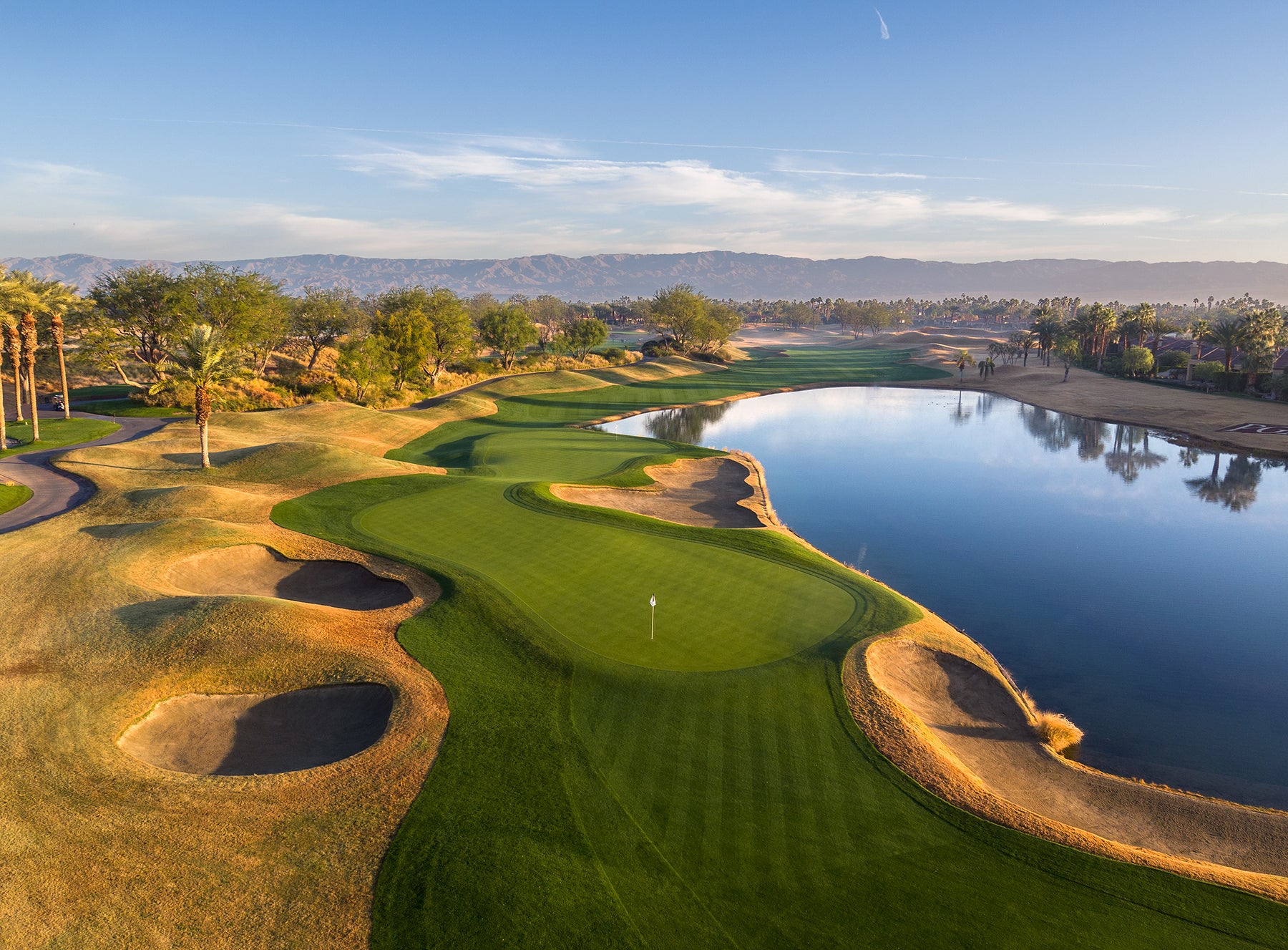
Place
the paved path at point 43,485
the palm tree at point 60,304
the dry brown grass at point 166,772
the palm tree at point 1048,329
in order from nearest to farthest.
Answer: the dry brown grass at point 166,772
the paved path at point 43,485
the palm tree at point 60,304
the palm tree at point 1048,329

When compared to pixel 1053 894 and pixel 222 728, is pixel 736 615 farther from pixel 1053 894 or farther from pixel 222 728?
pixel 222 728

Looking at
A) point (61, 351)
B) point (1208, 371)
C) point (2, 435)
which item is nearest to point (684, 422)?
point (61, 351)

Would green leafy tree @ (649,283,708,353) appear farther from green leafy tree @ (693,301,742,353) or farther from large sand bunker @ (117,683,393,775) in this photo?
large sand bunker @ (117,683,393,775)

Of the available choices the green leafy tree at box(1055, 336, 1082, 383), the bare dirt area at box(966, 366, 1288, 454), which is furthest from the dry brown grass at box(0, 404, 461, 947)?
the green leafy tree at box(1055, 336, 1082, 383)

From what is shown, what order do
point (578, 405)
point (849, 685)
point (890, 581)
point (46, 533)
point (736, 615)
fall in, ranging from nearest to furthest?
1. point (849, 685)
2. point (736, 615)
3. point (46, 533)
4. point (890, 581)
5. point (578, 405)

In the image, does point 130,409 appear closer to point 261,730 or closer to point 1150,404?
point 261,730

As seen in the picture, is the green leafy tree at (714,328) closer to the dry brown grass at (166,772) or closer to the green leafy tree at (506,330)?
the green leafy tree at (506,330)

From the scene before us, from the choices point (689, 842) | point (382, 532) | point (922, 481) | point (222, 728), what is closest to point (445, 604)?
point (222, 728)

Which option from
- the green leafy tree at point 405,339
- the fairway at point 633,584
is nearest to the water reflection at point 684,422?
the green leafy tree at point 405,339
